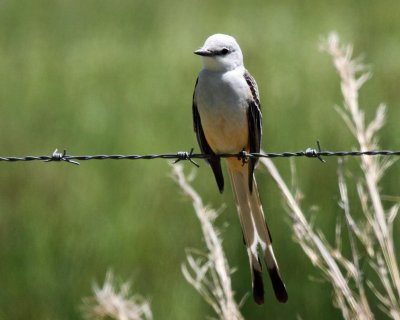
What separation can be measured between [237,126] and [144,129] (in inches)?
125

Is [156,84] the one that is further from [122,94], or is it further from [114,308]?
[114,308]

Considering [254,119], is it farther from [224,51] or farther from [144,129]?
[144,129]

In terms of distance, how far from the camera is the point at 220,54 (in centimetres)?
633

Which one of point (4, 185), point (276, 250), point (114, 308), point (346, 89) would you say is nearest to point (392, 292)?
point (346, 89)

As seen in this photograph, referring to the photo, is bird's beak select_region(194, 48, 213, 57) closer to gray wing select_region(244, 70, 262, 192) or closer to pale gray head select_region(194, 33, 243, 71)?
pale gray head select_region(194, 33, 243, 71)

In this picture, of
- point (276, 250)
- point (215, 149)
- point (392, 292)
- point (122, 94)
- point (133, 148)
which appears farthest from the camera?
point (122, 94)

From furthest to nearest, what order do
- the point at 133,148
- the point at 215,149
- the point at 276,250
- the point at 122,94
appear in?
the point at 122,94, the point at 133,148, the point at 276,250, the point at 215,149

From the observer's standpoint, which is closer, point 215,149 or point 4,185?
point 215,149

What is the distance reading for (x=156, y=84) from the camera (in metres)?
10.0

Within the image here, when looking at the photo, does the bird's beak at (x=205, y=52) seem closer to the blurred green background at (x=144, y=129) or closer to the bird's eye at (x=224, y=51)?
the bird's eye at (x=224, y=51)

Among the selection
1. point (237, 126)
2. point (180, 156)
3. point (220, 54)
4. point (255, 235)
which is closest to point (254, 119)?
point (237, 126)

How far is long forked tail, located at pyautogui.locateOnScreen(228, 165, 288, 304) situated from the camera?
20.2 ft

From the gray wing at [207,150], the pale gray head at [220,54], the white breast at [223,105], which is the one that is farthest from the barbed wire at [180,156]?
the pale gray head at [220,54]

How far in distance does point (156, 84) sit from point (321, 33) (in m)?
1.67
